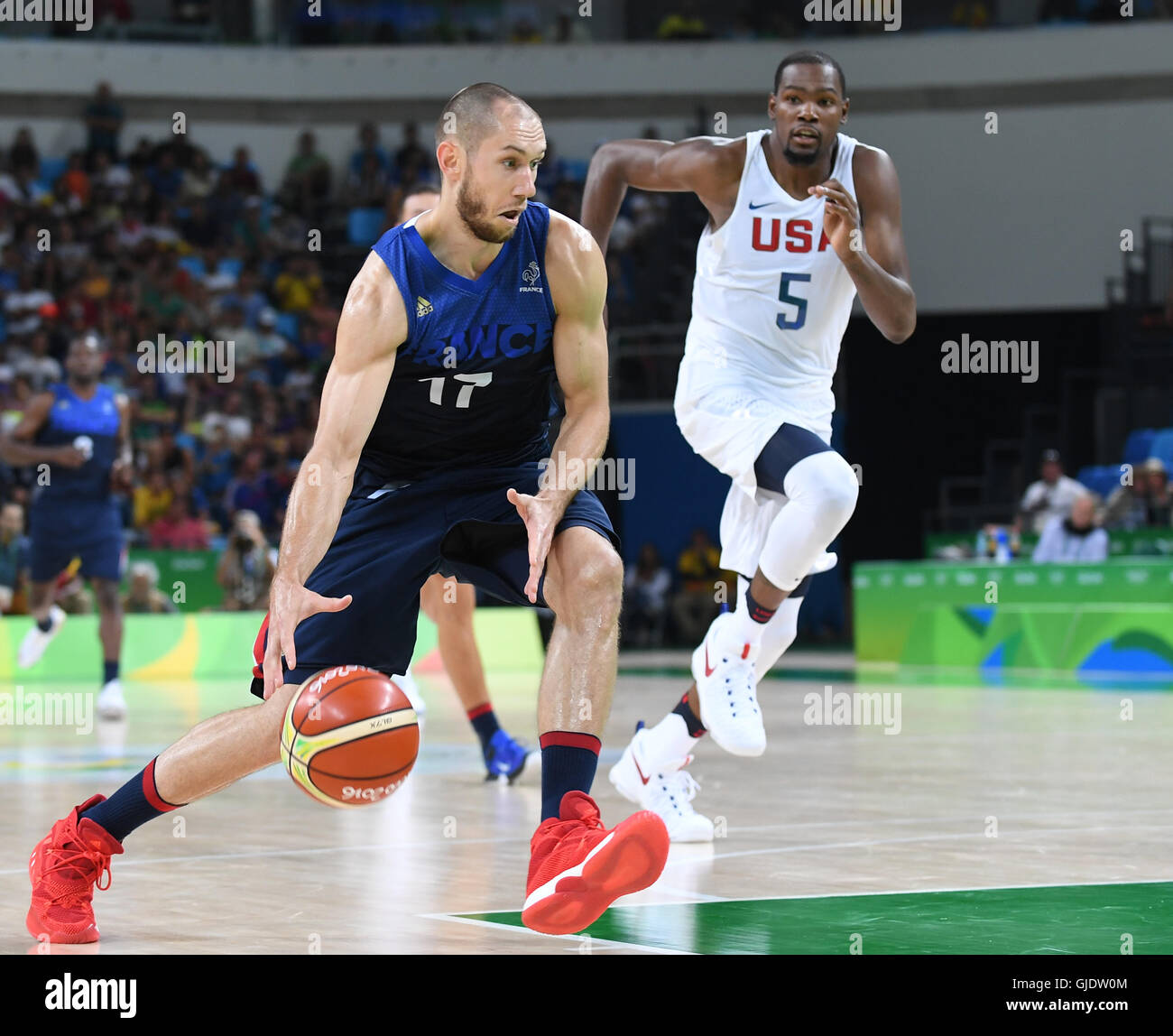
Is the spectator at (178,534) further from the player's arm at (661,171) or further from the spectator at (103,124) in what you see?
the player's arm at (661,171)

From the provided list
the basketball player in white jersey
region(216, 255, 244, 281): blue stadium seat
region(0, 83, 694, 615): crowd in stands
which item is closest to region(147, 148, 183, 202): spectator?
region(0, 83, 694, 615): crowd in stands

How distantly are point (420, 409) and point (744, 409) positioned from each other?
198cm

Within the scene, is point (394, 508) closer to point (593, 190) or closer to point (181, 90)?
point (593, 190)

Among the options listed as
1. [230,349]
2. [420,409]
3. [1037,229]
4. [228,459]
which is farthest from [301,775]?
[1037,229]

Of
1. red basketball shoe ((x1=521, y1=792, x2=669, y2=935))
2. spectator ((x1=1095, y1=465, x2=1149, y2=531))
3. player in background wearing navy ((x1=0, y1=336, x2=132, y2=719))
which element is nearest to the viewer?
red basketball shoe ((x1=521, y1=792, x2=669, y2=935))

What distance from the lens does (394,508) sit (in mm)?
4387

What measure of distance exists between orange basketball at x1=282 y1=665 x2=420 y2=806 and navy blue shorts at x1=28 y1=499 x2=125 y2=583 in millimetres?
7707

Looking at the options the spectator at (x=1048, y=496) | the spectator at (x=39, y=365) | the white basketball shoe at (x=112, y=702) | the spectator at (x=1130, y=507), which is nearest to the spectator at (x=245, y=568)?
the spectator at (x=39, y=365)

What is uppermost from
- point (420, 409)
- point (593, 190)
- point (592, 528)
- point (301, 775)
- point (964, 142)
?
point (964, 142)

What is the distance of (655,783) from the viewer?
19.5 feet

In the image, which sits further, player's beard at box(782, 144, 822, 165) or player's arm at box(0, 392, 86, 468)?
player's arm at box(0, 392, 86, 468)

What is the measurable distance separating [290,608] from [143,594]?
12.7 metres

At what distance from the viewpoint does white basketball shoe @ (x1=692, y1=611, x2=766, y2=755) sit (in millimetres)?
5762

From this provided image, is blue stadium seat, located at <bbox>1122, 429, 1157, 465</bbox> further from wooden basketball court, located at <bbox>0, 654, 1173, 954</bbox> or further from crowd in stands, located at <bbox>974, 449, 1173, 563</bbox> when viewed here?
wooden basketball court, located at <bbox>0, 654, 1173, 954</bbox>
